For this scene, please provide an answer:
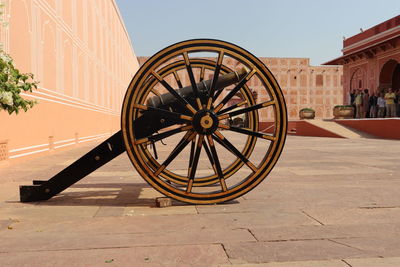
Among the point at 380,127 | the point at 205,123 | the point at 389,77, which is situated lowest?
the point at 380,127

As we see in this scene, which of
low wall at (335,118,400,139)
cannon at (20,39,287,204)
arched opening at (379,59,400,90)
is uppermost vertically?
arched opening at (379,59,400,90)

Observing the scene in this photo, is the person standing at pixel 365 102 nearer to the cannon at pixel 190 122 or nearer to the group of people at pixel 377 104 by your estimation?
the group of people at pixel 377 104

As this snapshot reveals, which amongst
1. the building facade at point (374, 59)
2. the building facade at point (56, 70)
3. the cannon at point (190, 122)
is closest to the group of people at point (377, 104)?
the building facade at point (374, 59)

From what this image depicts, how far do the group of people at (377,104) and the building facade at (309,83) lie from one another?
29587 millimetres

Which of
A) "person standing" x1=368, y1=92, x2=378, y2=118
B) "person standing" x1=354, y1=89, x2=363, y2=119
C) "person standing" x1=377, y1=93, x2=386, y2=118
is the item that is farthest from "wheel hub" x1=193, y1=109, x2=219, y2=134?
"person standing" x1=354, y1=89, x2=363, y2=119

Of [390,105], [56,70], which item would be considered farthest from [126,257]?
[390,105]

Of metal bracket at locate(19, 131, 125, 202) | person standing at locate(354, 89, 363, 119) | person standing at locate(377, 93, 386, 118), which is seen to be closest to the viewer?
metal bracket at locate(19, 131, 125, 202)

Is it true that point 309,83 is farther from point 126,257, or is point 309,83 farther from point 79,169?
point 126,257

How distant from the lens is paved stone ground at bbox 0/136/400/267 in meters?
2.54

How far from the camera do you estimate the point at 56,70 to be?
482 inches

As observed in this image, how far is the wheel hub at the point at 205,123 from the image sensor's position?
12.7 feet

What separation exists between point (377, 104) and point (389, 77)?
16.2 feet

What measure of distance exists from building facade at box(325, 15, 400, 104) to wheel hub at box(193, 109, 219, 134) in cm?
2473

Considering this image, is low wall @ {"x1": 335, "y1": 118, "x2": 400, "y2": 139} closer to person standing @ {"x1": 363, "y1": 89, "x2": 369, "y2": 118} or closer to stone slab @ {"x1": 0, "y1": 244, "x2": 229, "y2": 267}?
person standing @ {"x1": 363, "y1": 89, "x2": 369, "y2": 118}
